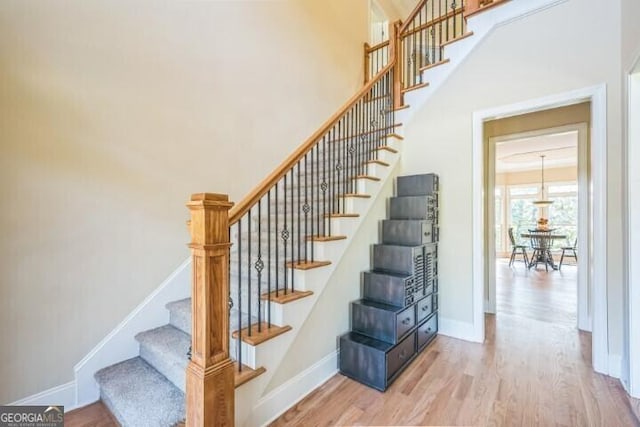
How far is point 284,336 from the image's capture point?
1878mm

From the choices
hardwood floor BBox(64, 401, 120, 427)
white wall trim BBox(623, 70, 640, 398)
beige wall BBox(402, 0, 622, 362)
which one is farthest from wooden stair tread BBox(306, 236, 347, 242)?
white wall trim BBox(623, 70, 640, 398)

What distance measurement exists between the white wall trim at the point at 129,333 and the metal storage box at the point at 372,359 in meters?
1.45

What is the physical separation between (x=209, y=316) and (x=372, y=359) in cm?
135

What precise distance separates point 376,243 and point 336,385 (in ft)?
4.41

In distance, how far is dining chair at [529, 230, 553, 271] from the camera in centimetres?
701

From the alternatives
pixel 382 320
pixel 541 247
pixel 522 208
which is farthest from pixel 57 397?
pixel 522 208

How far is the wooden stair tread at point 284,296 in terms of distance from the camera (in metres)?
1.88

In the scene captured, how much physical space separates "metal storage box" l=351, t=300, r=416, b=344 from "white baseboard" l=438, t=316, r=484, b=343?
74cm

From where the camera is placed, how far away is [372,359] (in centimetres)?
218

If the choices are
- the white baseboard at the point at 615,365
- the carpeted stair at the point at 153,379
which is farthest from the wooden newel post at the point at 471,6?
the carpeted stair at the point at 153,379

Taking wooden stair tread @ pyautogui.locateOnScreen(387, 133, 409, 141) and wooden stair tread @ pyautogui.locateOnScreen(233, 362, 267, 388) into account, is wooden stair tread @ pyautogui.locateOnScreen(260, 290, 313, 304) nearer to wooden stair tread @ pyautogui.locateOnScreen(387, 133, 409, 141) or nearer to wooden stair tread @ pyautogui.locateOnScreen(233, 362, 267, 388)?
wooden stair tread @ pyautogui.locateOnScreen(233, 362, 267, 388)

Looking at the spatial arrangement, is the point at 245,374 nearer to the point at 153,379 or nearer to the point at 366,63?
the point at 153,379

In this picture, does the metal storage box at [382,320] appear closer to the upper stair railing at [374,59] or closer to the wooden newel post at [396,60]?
the wooden newel post at [396,60]

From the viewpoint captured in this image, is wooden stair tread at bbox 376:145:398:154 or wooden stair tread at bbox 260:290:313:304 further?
wooden stair tread at bbox 376:145:398:154
